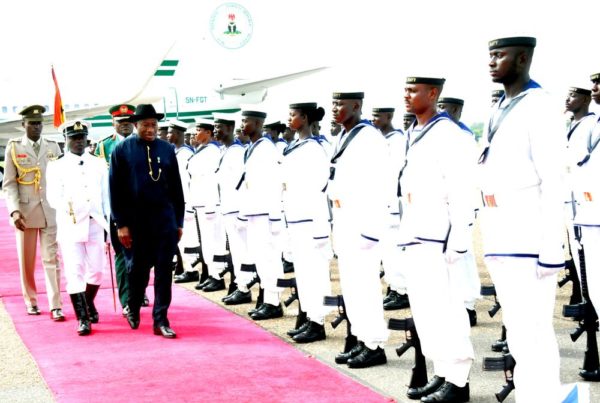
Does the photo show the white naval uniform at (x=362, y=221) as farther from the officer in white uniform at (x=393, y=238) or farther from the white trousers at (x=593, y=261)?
the officer in white uniform at (x=393, y=238)

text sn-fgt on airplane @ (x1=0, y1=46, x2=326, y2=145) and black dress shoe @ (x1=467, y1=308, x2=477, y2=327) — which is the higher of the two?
text sn-fgt on airplane @ (x1=0, y1=46, x2=326, y2=145)

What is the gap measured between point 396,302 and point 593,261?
3.12m

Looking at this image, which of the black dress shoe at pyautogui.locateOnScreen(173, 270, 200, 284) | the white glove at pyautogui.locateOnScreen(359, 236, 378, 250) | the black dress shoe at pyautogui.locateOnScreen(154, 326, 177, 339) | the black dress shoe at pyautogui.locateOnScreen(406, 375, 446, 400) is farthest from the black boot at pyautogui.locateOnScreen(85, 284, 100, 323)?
the black dress shoe at pyautogui.locateOnScreen(406, 375, 446, 400)

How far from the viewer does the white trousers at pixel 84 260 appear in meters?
7.41

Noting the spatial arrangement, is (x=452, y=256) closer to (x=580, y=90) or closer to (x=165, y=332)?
(x=580, y=90)

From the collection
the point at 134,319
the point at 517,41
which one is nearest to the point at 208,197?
the point at 134,319

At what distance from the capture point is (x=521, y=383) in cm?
395

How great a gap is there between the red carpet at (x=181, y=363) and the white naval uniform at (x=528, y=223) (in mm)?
1183

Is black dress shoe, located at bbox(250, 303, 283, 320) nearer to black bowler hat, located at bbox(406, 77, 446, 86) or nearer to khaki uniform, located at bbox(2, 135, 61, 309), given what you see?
khaki uniform, located at bbox(2, 135, 61, 309)

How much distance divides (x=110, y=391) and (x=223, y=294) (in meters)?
3.89

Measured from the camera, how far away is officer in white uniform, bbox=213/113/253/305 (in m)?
8.74

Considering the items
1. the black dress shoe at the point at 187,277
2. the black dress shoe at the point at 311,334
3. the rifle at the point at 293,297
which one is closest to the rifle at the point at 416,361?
the black dress shoe at the point at 311,334

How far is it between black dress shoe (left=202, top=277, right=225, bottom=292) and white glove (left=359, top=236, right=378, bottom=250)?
422cm

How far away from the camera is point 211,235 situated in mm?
9906
